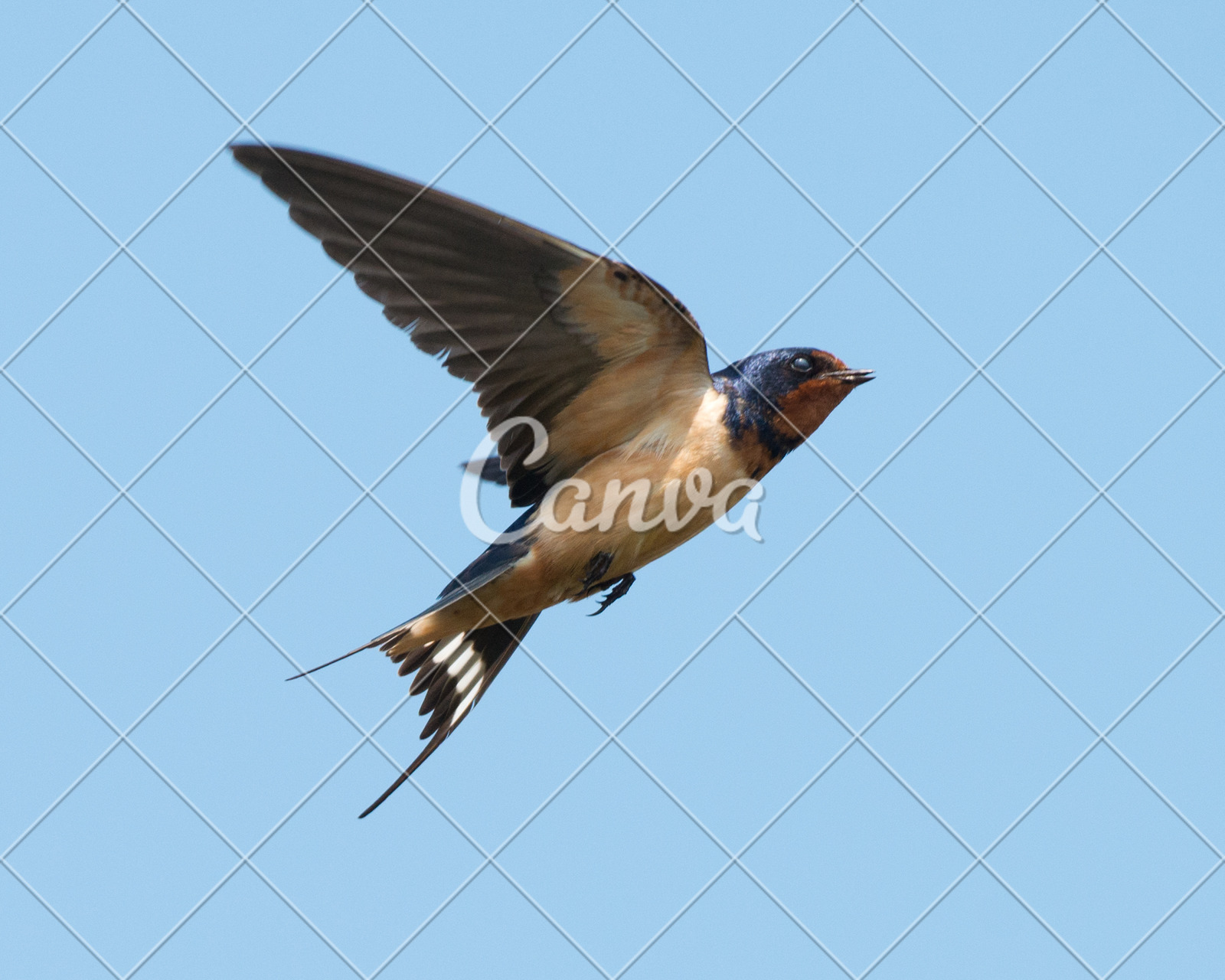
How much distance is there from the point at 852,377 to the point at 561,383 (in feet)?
3.10

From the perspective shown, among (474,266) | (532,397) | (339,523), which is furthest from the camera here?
(532,397)

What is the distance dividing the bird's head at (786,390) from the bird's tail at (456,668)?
1.09m

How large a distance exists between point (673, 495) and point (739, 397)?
407 mm

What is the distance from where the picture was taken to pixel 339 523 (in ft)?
13.4

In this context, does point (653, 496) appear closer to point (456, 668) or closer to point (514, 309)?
point (514, 309)

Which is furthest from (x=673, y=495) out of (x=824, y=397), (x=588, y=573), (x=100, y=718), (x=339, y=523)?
(x=100, y=718)

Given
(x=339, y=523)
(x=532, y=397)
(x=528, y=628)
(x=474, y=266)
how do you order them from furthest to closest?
(x=528, y=628)
(x=532, y=397)
(x=474, y=266)
(x=339, y=523)

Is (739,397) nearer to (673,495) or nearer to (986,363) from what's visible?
(673,495)

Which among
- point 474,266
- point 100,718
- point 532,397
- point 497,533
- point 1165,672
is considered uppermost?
point 474,266

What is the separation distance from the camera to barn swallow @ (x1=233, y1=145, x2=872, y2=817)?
4258 mm

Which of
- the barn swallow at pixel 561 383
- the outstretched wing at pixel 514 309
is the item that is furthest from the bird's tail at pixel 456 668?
the outstretched wing at pixel 514 309

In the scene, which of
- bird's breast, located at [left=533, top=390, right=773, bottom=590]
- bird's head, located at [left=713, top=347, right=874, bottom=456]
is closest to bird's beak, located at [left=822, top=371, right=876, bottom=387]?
bird's head, located at [left=713, top=347, right=874, bottom=456]

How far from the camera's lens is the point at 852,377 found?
4719 millimetres

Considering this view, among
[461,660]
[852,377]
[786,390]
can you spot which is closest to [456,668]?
[461,660]
